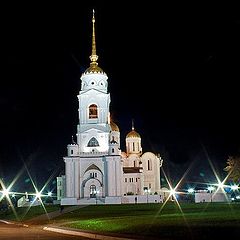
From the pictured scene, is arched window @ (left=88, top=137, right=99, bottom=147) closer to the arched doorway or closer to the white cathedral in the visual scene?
the white cathedral

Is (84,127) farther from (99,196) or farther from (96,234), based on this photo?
(96,234)

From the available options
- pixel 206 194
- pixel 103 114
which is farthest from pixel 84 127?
pixel 206 194

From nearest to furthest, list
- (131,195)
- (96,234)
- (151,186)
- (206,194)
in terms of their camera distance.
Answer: (96,234) < (206,194) < (131,195) < (151,186)

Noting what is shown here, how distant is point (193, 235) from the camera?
17.7 meters

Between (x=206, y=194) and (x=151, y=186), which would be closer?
(x=206, y=194)

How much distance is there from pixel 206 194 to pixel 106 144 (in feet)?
54.0

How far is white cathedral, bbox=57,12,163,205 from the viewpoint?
69.6m

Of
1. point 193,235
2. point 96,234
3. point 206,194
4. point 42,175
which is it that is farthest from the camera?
point 42,175

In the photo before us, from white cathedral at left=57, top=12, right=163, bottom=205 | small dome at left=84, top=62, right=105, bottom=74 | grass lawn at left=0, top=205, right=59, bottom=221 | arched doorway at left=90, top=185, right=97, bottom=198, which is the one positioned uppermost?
small dome at left=84, top=62, right=105, bottom=74

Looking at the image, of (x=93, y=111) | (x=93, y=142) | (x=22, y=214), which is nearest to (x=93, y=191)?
(x=93, y=142)

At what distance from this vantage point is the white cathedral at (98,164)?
69.6 meters

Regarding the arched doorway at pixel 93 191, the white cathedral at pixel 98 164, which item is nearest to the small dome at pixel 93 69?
the white cathedral at pixel 98 164

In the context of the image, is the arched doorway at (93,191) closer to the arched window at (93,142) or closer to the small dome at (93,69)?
the arched window at (93,142)

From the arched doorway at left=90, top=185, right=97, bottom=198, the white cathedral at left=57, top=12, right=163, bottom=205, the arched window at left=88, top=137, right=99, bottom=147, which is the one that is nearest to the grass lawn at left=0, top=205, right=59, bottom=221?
the white cathedral at left=57, top=12, right=163, bottom=205
